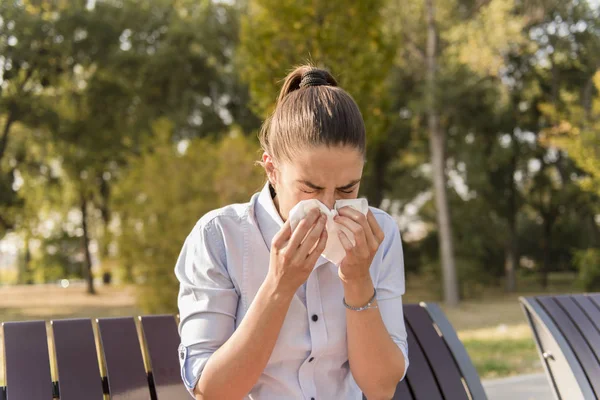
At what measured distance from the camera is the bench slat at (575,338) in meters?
3.03

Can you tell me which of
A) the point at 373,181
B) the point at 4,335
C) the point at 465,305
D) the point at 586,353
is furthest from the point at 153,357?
the point at 373,181

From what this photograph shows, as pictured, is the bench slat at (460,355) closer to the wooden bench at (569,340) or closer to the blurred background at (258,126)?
the wooden bench at (569,340)

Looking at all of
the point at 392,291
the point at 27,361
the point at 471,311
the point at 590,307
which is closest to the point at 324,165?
the point at 392,291

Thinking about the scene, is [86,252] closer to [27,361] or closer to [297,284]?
[27,361]

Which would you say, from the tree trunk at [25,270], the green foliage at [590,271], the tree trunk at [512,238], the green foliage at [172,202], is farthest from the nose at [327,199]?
the tree trunk at [25,270]

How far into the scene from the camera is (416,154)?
19.8 metres

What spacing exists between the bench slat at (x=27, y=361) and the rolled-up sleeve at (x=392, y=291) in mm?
1087

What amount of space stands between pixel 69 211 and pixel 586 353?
20.2 metres

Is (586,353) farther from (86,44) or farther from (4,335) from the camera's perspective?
(86,44)

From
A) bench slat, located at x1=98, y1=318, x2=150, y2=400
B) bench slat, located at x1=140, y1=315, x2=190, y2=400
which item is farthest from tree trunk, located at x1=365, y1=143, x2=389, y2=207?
bench slat, located at x1=98, y1=318, x2=150, y2=400

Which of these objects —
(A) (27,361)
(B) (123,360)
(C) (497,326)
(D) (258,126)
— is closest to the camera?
(A) (27,361)

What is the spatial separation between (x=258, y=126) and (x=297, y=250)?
52.8 feet

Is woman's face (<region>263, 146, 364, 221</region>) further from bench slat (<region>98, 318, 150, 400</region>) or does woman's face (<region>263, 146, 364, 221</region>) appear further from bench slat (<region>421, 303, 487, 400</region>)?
bench slat (<region>421, 303, 487, 400</region>)

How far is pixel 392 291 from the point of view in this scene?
2.06 metres
